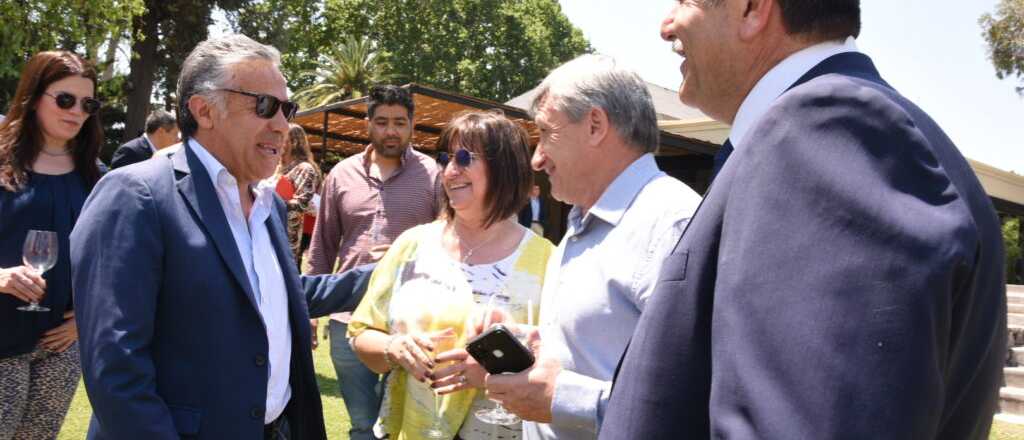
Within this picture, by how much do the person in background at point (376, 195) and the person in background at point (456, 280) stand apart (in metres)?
1.55

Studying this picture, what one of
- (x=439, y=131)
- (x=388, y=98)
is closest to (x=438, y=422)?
(x=388, y=98)

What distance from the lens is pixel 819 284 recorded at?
40.9 inches

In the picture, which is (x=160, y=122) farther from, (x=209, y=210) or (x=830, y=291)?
(x=830, y=291)

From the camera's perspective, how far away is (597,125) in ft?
9.52

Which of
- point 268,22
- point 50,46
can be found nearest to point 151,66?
point 268,22

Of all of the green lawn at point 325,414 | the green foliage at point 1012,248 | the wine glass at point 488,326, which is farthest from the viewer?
the green foliage at point 1012,248

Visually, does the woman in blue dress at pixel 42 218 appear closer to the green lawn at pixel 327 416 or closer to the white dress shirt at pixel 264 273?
the white dress shirt at pixel 264 273

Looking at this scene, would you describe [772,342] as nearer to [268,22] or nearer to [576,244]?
[576,244]

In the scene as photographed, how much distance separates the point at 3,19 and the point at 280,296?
45.4 feet

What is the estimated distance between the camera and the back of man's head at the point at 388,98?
5820mm

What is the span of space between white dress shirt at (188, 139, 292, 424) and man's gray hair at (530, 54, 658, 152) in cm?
105

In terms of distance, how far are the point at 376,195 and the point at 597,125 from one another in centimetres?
283

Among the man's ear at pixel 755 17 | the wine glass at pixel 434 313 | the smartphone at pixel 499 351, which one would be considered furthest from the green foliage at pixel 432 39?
the man's ear at pixel 755 17

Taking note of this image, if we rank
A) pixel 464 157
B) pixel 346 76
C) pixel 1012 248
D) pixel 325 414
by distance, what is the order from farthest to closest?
pixel 346 76 → pixel 1012 248 → pixel 325 414 → pixel 464 157
